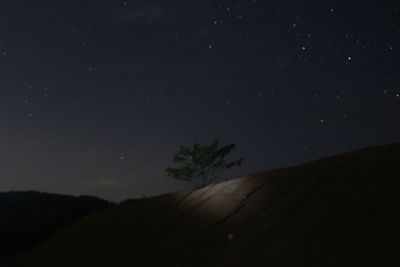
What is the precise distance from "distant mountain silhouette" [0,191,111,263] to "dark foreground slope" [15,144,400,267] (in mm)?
8974

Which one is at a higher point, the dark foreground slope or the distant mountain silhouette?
the distant mountain silhouette

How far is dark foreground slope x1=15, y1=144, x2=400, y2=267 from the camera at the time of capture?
9.00 meters

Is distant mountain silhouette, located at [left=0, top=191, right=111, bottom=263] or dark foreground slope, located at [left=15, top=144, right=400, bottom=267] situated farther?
distant mountain silhouette, located at [left=0, top=191, right=111, bottom=263]

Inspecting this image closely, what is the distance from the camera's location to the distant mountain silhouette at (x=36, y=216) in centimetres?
2631

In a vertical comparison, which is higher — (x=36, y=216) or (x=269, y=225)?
(x=36, y=216)

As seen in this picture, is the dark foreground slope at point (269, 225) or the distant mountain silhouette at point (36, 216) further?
the distant mountain silhouette at point (36, 216)

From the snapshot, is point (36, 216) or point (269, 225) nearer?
point (269, 225)

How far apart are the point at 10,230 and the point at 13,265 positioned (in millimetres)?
17256

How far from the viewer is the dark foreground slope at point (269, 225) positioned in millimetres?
9000

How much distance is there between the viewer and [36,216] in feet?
124

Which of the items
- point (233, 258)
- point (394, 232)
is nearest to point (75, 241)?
point (233, 258)

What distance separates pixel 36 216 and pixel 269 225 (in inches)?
1269

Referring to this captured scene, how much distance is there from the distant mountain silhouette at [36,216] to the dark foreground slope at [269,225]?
29.4ft

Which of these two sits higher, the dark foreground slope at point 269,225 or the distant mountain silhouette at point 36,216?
the distant mountain silhouette at point 36,216
